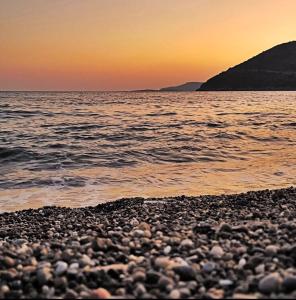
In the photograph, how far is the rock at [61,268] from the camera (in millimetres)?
3934

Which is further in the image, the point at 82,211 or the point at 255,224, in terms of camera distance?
the point at 82,211

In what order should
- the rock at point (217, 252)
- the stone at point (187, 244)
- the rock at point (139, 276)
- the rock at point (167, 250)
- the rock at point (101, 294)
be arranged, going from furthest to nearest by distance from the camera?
1. the stone at point (187, 244)
2. the rock at point (167, 250)
3. the rock at point (217, 252)
4. the rock at point (139, 276)
5. the rock at point (101, 294)

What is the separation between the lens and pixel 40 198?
487 inches

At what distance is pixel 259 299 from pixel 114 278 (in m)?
1.32

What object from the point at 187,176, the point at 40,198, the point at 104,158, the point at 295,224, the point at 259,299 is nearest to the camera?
the point at 259,299

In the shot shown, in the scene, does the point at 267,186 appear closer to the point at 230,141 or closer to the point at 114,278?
the point at 114,278

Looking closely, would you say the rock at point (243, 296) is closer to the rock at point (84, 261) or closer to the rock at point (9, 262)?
the rock at point (84, 261)

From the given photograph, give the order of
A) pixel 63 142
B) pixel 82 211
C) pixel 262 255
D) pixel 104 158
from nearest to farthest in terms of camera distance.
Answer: pixel 262 255 → pixel 82 211 → pixel 104 158 → pixel 63 142

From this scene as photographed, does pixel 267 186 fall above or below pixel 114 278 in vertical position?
below

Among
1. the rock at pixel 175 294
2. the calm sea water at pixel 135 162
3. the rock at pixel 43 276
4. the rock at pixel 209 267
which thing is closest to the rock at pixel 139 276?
the rock at pixel 175 294

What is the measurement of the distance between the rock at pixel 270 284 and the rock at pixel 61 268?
5.65 feet

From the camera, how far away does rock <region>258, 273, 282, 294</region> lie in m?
3.33

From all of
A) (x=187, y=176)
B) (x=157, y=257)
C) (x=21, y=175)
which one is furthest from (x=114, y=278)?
(x=21, y=175)

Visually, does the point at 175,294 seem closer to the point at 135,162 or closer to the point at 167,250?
the point at 167,250
